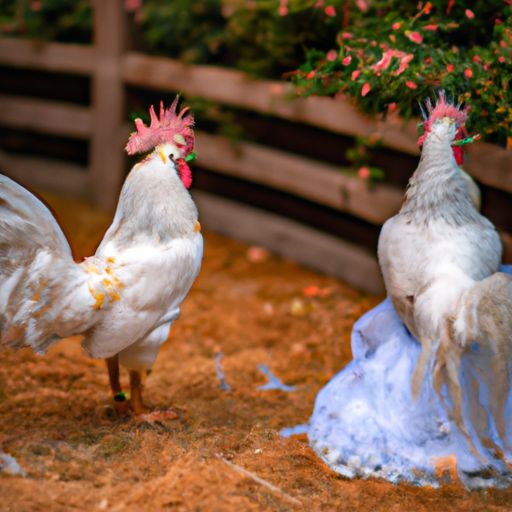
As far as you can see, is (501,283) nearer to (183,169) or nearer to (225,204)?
(183,169)

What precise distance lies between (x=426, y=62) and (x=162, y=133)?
1230mm

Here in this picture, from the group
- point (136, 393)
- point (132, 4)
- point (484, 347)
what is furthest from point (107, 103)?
point (484, 347)

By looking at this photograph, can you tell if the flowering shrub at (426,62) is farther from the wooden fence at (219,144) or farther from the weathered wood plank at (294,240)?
the weathered wood plank at (294,240)

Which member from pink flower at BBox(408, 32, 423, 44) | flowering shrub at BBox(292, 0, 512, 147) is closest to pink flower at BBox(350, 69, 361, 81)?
flowering shrub at BBox(292, 0, 512, 147)

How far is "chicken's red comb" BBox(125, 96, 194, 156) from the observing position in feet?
9.10

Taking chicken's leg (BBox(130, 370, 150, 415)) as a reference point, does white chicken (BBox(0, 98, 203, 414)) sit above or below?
above

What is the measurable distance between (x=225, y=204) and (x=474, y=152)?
2537mm

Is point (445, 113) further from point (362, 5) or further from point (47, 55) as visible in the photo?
point (47, 55)

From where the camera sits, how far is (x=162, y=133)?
110 inches

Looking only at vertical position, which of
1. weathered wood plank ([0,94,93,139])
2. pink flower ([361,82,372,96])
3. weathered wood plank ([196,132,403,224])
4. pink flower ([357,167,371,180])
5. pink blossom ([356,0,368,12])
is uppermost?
pink blossom ([356,0,368,12])

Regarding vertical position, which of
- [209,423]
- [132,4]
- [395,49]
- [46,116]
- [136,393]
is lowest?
[209,423]

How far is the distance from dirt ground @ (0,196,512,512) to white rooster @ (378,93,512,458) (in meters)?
0.52

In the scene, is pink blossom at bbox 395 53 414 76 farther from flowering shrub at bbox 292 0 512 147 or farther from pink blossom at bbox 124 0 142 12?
pink blossom at bbox 124 0 142 12

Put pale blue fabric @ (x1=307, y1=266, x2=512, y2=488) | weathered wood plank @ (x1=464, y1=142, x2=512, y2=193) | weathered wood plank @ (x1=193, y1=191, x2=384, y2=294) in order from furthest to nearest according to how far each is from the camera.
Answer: weathered wood plank @ (x1=193, y1=191, x2=384, y2=294), weathered wood plank @ (x1=464, y1=142, x2=512, y2=193), pale blue fabric @ (x1=307, y1=266, x2=512, y2=488)
